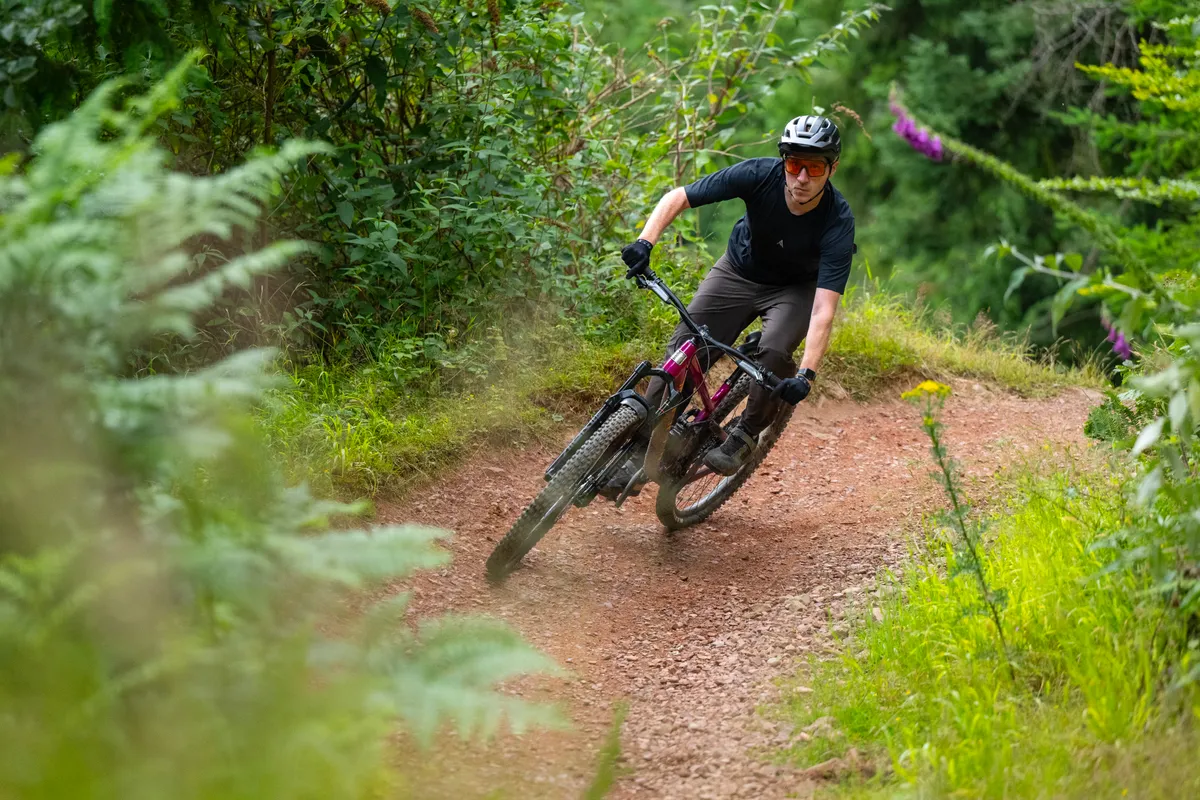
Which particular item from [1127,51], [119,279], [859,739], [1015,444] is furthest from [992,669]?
[1127,51]

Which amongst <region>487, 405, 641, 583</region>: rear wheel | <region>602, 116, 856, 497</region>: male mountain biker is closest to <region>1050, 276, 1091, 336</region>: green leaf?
<region>602, 116, 856, 497</region>: male mountain biker

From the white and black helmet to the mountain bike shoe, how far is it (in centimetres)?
146

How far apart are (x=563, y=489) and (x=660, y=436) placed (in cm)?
73

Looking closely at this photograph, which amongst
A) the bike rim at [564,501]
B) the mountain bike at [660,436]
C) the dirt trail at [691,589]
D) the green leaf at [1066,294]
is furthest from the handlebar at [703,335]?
the green leaf at [1066,294]

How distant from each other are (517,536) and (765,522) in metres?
2.01

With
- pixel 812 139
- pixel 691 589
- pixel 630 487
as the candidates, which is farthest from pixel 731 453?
pixel 812 139

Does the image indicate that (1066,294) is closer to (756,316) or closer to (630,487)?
(630,487)

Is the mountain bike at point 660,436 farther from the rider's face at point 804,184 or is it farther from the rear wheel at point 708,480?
the rider's face at point 804,184

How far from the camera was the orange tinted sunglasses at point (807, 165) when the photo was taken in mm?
5500

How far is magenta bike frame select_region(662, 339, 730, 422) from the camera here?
5496mm

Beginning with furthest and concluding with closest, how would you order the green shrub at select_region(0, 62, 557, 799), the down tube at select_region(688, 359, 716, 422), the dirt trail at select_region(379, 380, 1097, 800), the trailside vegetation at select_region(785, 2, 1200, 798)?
the down tube at select_region(688, 359, 716, 422)
the dirt trail at select_region(379, 380, 1097, 800)
the trailside vegetation at select_region(785, 2, 1200, 798)
the green shrub at select_region(0, 62, 557, 799)

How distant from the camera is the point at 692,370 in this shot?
18.6 ft

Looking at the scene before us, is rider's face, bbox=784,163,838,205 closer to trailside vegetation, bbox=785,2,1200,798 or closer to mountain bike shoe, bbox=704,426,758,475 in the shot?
trailside vegetation, bbox=785,2,1200,798

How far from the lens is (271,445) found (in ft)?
18.8
